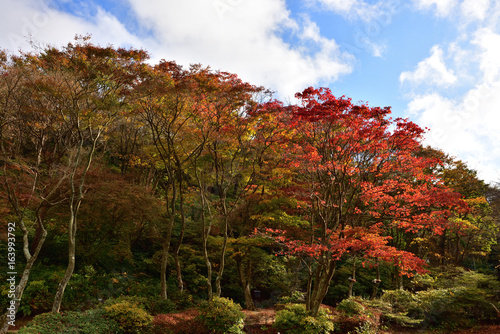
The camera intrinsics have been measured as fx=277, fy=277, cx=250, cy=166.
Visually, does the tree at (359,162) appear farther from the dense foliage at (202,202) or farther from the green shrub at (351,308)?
the green shrub at (351,308)

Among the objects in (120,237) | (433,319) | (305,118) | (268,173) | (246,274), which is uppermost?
(305,118)

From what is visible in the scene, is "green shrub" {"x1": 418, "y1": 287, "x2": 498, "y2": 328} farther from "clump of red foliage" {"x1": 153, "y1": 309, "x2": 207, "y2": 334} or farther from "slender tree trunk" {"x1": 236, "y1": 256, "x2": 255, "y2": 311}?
"clump of red foliage" {"x1": 153, "y1": 309, "x2": 207, "y2": 334}

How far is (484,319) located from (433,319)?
2455 mm

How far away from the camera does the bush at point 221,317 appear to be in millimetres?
9109

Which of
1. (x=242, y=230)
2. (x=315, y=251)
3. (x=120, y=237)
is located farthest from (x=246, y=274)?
(x=315, y=251)

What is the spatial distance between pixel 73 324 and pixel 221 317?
14.1 feet

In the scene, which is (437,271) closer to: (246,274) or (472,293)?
(472,293)

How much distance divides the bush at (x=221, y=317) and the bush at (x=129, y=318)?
1.76 m

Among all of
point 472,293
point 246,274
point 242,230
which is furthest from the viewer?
point 246,274

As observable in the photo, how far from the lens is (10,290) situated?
9070 millimetres

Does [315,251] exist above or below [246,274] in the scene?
above

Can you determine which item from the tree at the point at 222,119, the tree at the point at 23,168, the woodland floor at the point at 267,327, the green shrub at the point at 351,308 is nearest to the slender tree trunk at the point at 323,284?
the woodland floor at the point at 267,327

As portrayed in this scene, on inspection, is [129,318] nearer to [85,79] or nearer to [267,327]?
[267,327]

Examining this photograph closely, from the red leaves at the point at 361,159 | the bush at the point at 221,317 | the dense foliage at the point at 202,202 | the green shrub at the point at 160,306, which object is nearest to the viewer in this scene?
the red leaves at the point at 361,159
